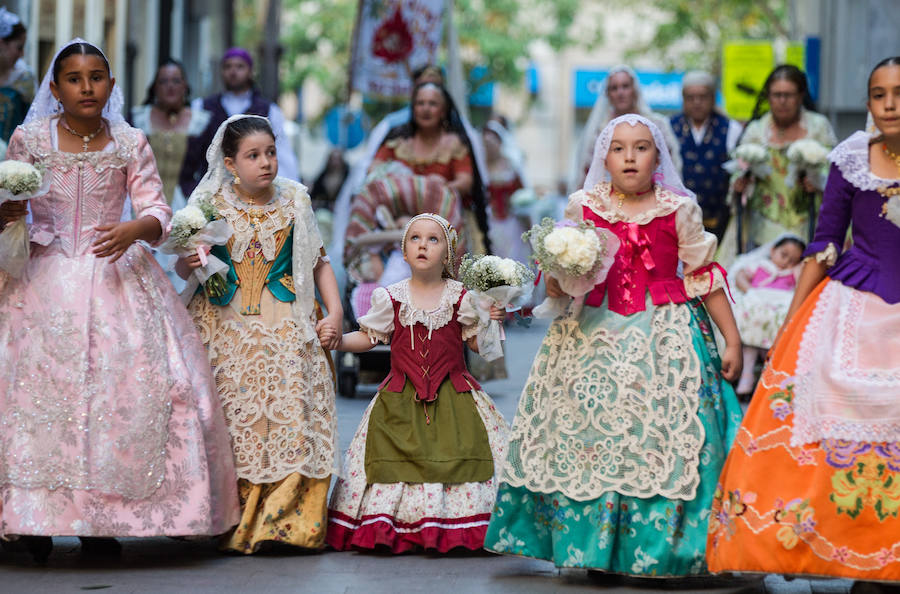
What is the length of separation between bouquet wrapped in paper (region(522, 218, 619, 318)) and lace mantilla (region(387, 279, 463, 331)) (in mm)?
827

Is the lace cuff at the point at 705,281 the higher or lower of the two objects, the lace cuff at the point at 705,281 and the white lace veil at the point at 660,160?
the lower

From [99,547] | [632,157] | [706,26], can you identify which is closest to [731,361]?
[632,157]

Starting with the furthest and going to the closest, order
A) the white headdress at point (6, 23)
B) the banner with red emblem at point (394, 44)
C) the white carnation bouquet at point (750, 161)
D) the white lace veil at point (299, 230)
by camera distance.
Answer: the banner with red emblem at point (394, 44)
the white carnation bouquet at point (750, 161)
the white headdress at point (6, 23)
the white lace veil at point (299, 230)

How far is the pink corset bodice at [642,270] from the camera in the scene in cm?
626

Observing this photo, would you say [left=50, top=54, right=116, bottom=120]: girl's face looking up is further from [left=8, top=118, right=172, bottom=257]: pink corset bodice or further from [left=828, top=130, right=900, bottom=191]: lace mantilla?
[left=828, top=130, right=900, bottom=191]: lace mantilla

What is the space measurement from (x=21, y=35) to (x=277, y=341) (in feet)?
14.0

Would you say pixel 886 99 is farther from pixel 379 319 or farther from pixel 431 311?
pixel 379 319

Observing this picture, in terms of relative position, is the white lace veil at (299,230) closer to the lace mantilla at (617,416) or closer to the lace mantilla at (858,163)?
the lace mantilla at (617,416)

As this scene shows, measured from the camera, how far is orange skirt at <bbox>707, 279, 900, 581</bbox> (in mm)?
5344

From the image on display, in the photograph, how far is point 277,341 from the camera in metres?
6.75

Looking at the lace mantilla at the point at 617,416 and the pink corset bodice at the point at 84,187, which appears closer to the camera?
the lace mantilla at the point at 617,416

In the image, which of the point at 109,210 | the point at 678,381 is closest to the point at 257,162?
the point at 109,210

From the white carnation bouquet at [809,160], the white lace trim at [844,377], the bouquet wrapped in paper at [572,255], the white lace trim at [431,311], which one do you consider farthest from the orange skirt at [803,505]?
the white carnation bouquet at [809,160]

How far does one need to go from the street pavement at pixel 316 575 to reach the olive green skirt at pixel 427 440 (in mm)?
373
